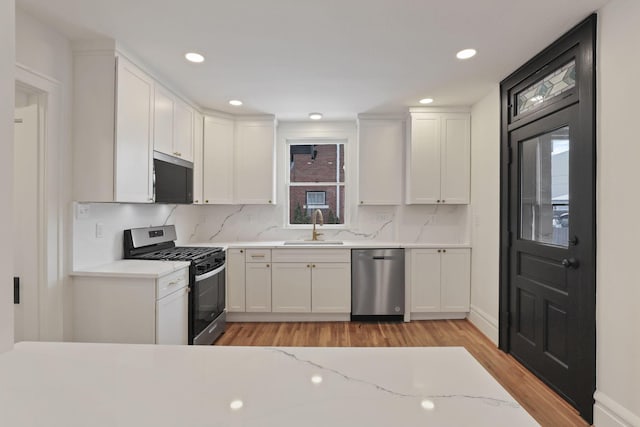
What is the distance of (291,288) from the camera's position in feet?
12.0

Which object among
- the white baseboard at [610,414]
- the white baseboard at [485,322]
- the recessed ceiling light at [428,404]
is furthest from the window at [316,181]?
the recessed ceiling light at [428,404]

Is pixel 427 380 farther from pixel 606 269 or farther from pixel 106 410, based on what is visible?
pixel 606 269

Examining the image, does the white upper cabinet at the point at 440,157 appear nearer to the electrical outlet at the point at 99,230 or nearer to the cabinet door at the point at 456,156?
the cabinet door at the point at 456,156

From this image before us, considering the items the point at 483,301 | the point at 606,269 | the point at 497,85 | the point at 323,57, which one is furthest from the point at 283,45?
the point at 483,301

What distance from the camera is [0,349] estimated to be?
517 millimetres

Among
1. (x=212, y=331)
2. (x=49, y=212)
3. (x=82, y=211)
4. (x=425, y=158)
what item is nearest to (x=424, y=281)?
(x=425, y=158)

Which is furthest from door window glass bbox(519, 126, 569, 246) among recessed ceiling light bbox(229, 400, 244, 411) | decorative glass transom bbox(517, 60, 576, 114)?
recessed ceiling light bbox(229, 400, 244, 411)

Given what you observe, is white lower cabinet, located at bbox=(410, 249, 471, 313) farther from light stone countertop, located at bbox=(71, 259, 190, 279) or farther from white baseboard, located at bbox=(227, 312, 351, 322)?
light stone countertop, located at bbox=(71, 259, 190, 279)

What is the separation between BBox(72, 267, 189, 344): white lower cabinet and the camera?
2197 millimetres

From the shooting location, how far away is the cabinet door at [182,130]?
Answer: 3.14 meters

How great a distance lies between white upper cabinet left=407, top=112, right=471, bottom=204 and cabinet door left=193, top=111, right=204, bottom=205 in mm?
2496

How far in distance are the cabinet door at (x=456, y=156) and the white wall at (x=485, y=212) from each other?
7 centimetres

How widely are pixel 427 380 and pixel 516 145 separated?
2734 mm

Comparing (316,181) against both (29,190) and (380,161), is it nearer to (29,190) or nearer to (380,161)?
(380,161)
